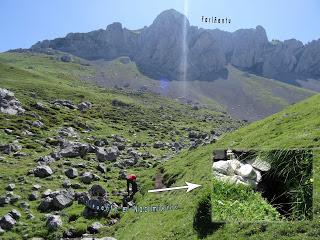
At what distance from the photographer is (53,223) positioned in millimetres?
35375

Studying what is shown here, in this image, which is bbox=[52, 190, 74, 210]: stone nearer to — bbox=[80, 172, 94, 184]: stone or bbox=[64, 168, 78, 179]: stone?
bbox=[80, 172, 94, 184]: stone

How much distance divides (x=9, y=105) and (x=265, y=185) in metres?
95.6

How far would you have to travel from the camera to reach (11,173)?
49531mm

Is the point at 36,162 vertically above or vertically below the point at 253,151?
below

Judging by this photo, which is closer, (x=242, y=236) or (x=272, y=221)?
(x=272, y=221)

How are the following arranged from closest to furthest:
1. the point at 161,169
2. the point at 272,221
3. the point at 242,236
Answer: the point at 272,221 < the point at 242,236 < the point at 161,169

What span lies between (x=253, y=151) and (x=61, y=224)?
22013 mm

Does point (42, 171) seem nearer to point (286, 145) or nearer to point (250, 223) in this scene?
point (286, 145)

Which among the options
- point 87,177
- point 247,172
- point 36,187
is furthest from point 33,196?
point 247,172

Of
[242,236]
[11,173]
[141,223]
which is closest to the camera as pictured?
[242,236]

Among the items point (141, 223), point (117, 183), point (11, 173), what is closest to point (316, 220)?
point (141, 223)

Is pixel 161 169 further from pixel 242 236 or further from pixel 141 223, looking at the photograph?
pixel 242 236

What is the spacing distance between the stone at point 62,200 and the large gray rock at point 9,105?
6282 centimetres

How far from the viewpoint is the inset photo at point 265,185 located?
1641cm
